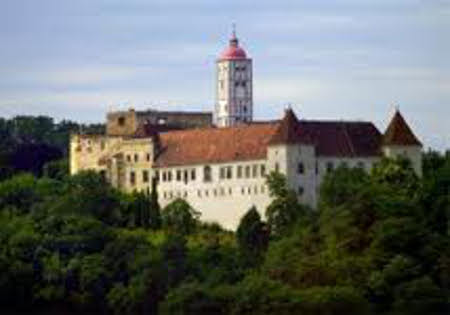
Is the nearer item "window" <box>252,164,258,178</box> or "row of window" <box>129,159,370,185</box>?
"row of window" <box>129,159,370,185</box>

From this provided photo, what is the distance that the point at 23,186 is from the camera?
13025 centimetres

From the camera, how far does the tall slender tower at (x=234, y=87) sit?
145875 millimetres

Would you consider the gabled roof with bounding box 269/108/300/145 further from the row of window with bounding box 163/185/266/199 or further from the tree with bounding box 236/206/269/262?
the tree with bounding box 236/206/269/262

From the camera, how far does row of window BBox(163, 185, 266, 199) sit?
121 meters

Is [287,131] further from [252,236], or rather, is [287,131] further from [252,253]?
[252,253]

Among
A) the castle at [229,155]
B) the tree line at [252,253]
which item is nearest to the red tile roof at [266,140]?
the castle at [229,155]

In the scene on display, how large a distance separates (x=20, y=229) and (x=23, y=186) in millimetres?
10127

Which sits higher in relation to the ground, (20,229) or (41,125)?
(41,125)

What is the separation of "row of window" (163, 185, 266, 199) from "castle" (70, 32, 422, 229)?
5 cm

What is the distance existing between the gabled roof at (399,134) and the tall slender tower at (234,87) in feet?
76.8

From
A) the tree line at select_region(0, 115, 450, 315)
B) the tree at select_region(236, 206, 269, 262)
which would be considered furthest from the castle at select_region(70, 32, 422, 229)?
the tree at select_region(236, 206, 269, 262)

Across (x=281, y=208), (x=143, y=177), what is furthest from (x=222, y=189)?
(x=143, y=177)

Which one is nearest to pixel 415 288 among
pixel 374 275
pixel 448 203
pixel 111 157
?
pixel 374 275

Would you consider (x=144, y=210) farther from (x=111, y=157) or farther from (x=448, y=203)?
(x=448, y=203)
